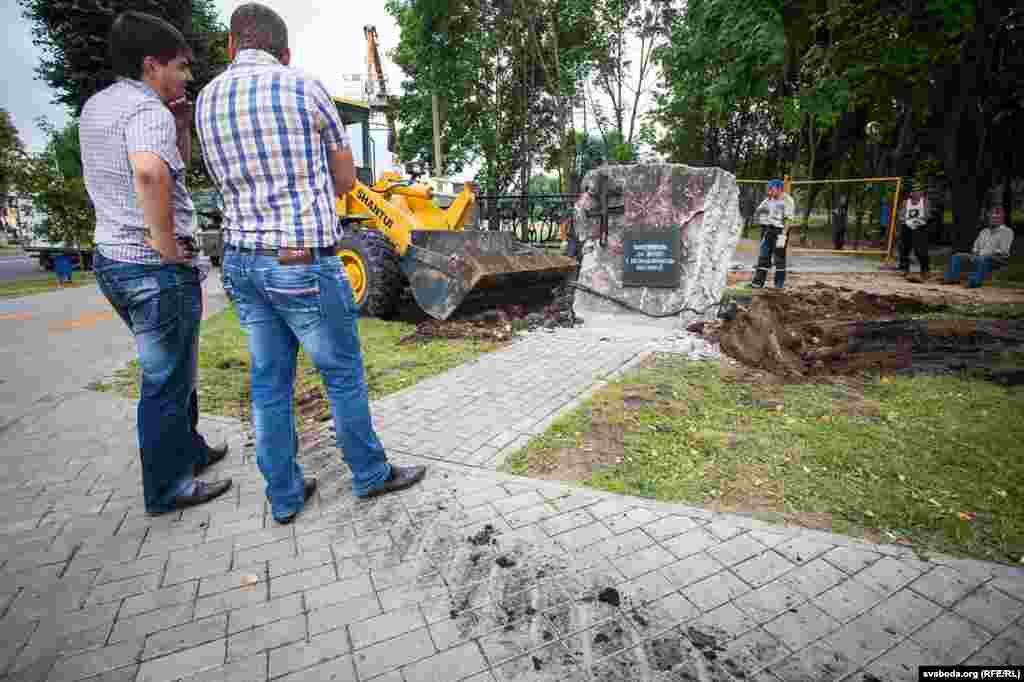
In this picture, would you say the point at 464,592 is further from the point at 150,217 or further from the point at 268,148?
the point at 150,217

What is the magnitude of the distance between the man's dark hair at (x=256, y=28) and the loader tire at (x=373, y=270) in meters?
4.43

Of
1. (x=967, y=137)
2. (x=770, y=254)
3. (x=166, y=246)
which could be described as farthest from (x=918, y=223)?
(x=166, y=246)

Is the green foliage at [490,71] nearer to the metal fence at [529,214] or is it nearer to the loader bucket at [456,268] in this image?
the metal fence at [529,214]

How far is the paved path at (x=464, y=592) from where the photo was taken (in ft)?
5.72

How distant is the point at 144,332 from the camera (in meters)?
2.42

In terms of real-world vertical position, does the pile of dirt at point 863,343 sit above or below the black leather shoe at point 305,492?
above

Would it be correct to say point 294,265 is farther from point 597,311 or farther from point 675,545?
point 597,311

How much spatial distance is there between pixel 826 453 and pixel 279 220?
10.4ft

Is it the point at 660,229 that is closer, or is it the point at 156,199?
the point at 156,199

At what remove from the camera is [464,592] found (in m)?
2.05

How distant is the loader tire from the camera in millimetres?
6766

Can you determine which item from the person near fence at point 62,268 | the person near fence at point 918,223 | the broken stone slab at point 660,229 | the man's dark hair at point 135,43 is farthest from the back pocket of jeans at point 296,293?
the person near fence at point 62,268

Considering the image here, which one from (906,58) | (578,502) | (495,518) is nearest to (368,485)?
(495,518)

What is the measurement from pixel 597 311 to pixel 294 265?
5297mm
